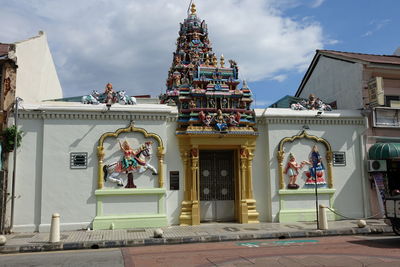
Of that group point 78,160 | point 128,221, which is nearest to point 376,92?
point 128,221

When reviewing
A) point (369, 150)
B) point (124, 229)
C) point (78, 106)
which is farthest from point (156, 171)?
point (369, 150)

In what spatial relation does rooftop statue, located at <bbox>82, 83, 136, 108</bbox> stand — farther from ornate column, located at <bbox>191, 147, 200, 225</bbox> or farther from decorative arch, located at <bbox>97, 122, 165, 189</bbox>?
ornate column, located at <bbox>191, 147, 200, 225</bbox>

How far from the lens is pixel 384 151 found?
631 inches

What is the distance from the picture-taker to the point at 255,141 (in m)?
16.3

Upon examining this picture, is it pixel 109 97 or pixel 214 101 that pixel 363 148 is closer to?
pixel 214 101

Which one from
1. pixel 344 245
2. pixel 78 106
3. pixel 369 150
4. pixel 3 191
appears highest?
pixel 78 106

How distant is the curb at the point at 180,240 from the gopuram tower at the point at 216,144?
2.65 metres

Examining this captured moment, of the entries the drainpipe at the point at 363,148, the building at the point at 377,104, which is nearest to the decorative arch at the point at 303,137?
the drainpipe at the point at 363,148

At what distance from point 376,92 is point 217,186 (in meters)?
8.15

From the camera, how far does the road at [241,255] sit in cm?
886

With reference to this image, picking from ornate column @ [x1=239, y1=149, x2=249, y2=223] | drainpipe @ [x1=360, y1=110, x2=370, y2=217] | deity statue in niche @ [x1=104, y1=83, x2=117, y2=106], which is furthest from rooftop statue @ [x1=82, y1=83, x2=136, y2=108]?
drainpipe @ [x1=360, y1=110, x2=370, y2=217]

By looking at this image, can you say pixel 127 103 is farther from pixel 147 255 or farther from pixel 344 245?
pixel 344 245

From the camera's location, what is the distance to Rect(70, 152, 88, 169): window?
567 inches

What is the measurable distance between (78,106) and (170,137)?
3858 mm
